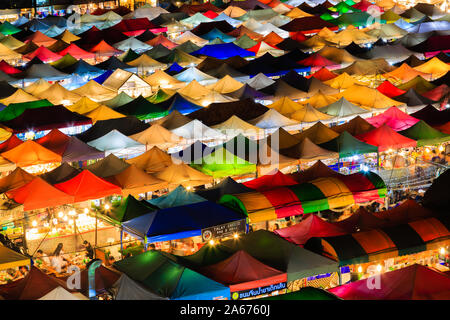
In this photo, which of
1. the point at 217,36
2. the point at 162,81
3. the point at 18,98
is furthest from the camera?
the point at 217,36

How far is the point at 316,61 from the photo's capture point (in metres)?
26.2

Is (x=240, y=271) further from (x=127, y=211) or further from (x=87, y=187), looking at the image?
(x=87, y=187)

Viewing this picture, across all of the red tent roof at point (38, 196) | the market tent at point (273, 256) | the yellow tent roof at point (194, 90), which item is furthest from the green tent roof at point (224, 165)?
the yellow tent roof at point (194, 90)

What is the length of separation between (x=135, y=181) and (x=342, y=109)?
7.38 meters

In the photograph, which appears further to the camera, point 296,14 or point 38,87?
point 296,14

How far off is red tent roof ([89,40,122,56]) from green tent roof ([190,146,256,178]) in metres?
15.6

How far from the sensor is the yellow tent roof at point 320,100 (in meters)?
20.5

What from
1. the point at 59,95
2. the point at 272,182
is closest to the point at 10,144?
the point at 59,95

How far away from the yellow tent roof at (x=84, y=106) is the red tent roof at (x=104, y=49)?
31.5ft

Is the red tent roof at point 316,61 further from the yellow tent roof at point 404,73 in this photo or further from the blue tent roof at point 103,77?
the blue tent roof at point 103,77

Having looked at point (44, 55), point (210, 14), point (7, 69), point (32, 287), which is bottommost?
point (210, 14)

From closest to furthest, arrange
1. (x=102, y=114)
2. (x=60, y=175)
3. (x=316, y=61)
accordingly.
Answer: (x=60, y=175) → (x=102, y=114) → (x=316, y=61)

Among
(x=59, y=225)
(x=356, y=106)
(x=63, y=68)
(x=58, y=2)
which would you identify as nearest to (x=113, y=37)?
(x=63, y=68)

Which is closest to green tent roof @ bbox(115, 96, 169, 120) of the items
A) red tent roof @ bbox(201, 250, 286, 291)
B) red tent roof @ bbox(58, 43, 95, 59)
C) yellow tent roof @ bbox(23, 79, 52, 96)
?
yellow tent roof @ bbox(23, 79, 52, 96)
